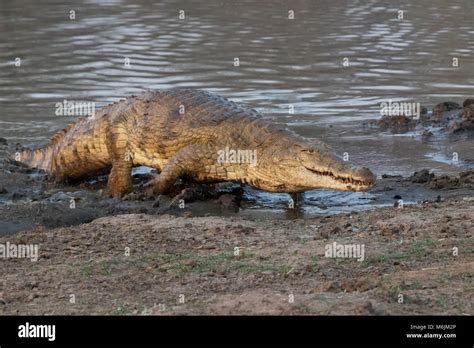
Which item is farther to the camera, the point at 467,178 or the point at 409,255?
the point at 467,178

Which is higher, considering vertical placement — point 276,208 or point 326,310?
point 326,310

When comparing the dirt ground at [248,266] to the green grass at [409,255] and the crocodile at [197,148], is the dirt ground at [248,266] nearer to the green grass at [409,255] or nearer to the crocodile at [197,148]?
the green grass at [409,255]

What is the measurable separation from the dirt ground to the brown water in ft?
10.3

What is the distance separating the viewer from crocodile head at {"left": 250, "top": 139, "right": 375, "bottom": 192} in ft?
28.4

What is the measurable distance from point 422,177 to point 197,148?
2211 millimetres

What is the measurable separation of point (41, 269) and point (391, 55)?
12044 millimetres

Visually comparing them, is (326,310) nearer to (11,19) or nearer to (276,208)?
(276,208)

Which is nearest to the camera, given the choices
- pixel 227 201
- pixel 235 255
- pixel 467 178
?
pixel 235 255

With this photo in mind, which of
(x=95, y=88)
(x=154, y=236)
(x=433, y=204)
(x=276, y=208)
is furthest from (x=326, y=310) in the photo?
(x=95, y=88)

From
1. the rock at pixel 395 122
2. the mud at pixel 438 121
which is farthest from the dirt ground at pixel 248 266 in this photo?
the rock at pixel 395 122

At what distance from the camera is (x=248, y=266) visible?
651 centimetres

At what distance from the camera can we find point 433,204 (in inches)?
339

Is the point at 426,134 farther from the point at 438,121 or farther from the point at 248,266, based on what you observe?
the point at 248,266

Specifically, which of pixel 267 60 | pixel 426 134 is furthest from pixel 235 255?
pixel 267 60
